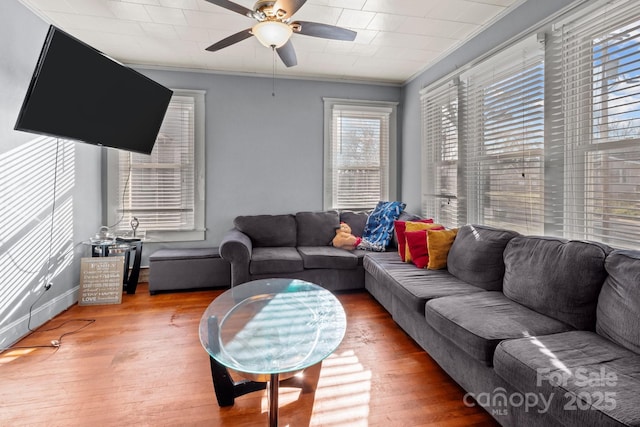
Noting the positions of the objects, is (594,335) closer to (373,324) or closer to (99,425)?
(373,324)

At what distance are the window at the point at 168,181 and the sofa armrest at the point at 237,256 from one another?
3.29 ft

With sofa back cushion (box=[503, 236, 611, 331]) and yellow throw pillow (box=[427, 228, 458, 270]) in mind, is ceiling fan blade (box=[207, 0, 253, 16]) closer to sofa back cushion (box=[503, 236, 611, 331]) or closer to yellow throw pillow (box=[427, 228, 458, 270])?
yellow throw pillow (box=[427, 228, 458, 270])

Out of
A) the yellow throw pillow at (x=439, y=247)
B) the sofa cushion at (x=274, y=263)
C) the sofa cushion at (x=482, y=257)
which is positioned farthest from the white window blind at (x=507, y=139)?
the sofa cushion at (x=274, y=263)

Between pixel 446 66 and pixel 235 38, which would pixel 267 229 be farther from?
pixel 446 66

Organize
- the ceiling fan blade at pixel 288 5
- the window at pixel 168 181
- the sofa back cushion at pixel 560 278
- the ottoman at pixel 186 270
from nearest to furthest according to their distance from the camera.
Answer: the sofa back cushion at pixel 560 278
the ceiling fan blade at pixel 288 5
the ottoman at pixel 186 270
the window at pixel 168 181

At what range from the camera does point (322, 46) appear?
3381mm

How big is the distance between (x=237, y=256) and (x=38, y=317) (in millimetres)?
1714

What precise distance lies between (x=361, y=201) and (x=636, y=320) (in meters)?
3.30

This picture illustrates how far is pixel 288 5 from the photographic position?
205 centimetres

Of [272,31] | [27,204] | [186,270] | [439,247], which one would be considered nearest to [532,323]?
[439,247]

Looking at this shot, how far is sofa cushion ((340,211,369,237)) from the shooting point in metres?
4.18

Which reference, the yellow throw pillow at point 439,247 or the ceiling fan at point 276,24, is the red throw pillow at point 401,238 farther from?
the ceiling fan at point 276,24

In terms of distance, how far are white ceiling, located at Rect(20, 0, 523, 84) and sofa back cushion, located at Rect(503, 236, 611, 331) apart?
→ 202 centimetres

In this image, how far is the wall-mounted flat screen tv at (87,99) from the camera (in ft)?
7.13
